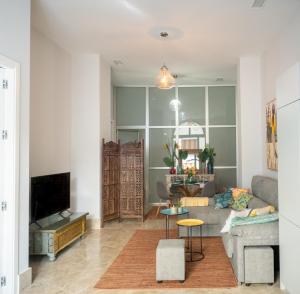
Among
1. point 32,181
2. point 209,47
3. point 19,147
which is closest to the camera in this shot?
point 19,147

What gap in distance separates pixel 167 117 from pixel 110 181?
3302mm

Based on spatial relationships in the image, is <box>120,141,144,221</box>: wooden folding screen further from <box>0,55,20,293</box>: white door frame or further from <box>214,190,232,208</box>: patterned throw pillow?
<box>0,55,20,293</box>: white door frame

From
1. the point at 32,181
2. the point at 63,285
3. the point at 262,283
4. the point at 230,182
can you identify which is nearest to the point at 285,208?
the point at 262,283

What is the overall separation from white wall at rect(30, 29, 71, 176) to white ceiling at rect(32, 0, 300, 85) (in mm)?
292

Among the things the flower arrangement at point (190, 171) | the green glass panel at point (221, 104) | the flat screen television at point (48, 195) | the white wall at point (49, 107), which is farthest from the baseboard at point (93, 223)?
Result: the green glass panel at point (221, 104)

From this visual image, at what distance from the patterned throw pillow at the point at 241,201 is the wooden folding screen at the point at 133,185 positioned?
2.11 meters

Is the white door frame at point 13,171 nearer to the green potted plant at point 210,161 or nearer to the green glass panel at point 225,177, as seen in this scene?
the green potted plant at point 210,161

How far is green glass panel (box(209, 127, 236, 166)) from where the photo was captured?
29.0 feet

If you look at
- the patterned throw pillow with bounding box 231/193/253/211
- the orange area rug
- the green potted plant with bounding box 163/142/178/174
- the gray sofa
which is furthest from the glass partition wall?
the orange area rug

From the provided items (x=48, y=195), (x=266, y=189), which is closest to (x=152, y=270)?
(x=48, y=195)

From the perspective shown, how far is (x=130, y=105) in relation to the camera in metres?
9.11

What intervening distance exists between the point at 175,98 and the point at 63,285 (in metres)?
6.51

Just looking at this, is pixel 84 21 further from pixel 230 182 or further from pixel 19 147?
pixel 230 182

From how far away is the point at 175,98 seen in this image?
911 cm
